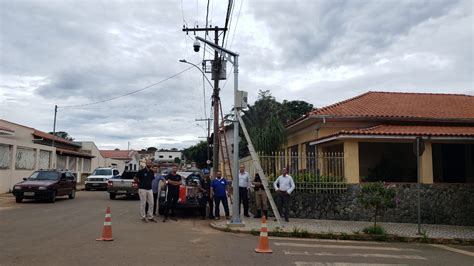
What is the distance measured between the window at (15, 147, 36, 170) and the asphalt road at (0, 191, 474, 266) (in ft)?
46.0

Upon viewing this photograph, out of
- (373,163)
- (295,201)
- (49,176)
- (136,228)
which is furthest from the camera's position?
(49,176)

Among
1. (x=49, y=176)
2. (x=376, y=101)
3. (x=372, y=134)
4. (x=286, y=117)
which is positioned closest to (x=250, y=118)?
(x=286, y=117)

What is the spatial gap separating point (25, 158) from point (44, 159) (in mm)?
3286

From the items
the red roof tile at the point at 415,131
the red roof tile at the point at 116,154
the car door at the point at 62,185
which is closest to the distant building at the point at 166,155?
the red roof tile at the point at 116,154

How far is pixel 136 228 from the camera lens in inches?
465

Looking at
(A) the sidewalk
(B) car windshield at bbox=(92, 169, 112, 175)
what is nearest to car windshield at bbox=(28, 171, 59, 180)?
(B) car windshield at bbox=(92, 169, 112, 175)

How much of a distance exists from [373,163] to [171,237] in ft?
37.0

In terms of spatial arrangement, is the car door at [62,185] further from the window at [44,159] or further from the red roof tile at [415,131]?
the red roof tile at [415,131]

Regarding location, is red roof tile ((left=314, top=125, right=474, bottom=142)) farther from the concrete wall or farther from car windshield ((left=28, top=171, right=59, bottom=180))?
car windshield ((left=28, top=171, right=59, bottom=180))

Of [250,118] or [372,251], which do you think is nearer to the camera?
[372,251]

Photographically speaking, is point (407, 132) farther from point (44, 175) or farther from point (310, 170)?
point (44, 175)

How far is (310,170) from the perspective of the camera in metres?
15.3

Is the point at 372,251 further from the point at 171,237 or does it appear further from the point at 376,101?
the point at 376,101

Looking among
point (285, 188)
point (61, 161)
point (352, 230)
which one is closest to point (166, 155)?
point (61, 161)
